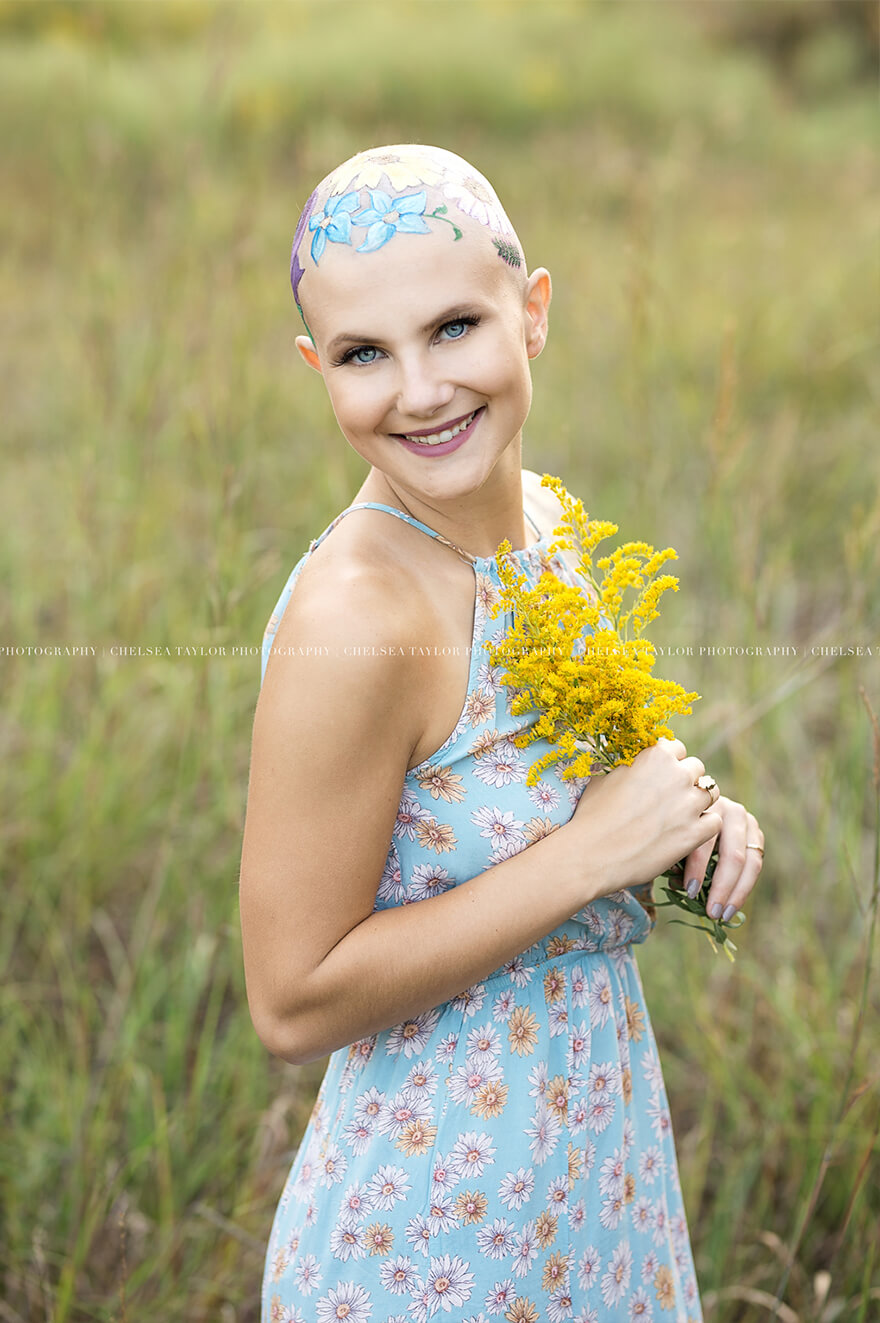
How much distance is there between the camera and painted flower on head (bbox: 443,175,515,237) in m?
1.03

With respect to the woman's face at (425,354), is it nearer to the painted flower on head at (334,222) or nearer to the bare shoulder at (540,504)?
the painted flower on head at (334,222)

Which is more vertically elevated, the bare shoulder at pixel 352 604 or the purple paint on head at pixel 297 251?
the purple paint on head at pixel 297 251

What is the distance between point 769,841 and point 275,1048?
170 cm

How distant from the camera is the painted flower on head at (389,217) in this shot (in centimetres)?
99

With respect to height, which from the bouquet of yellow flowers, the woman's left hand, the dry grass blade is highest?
the bouquet of yellow flowers

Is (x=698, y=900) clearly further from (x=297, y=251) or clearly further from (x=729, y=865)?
(x=297, y=251)

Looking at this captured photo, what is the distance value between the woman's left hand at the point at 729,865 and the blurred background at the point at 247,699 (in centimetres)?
26

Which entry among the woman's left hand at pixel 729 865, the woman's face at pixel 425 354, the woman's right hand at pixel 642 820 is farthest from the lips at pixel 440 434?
the woman's left hand at pixel 729 865

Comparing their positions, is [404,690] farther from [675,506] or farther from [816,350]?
[816,350]

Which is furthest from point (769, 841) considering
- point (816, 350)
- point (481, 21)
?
point (481, 21)

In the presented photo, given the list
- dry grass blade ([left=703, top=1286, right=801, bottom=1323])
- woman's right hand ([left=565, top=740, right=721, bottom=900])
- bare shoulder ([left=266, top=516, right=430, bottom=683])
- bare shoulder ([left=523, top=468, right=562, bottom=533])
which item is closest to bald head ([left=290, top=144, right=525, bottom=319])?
bare shoulder ([left=266, top=516, right=430, bottom=683])

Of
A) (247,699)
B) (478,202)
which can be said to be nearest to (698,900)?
(478,202)

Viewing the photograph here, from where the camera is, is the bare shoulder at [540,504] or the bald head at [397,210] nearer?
the bald head at [397,210]

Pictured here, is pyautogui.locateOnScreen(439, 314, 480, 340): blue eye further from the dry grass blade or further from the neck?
the dry grass blade
